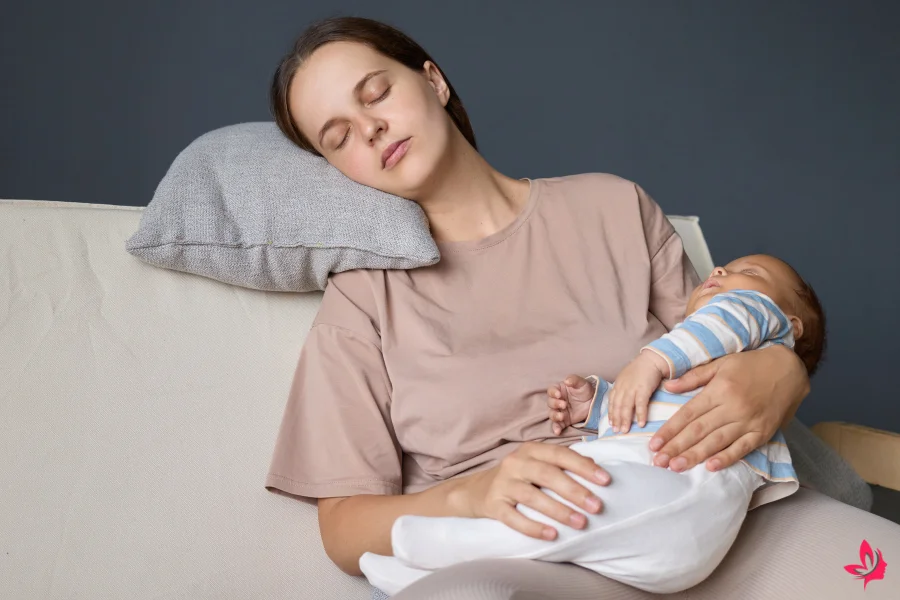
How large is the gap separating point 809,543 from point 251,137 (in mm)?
1115

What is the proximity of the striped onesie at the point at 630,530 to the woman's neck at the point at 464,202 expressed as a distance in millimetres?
468

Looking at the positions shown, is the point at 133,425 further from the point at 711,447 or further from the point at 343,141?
the point at 711,447

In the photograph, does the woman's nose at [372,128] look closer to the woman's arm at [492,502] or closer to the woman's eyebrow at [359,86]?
the woman's eyebrow at [359,86]

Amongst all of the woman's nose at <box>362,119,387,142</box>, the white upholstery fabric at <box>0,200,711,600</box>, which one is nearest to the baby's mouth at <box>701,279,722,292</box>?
the woman's nose at <box>362,119,387,142</box>

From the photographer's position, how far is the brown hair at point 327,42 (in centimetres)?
149

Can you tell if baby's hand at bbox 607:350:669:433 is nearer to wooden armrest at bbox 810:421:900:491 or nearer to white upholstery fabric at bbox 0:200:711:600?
white upholstery fabric at bbox 0:200:711:600

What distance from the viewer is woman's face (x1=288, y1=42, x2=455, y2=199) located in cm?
144

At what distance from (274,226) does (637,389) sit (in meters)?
0.64

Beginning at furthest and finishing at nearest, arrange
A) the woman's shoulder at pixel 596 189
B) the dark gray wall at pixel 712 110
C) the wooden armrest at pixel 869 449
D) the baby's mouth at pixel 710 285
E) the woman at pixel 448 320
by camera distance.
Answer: the dark gray wall at pixel 712 110 < the wooden armrest at pixel 869 449 < the woman's shoulder at pixel 596 189 < the baby's mouth at pixel 710 285 < the woman at pixel 448 320

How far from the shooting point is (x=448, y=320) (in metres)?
1.41

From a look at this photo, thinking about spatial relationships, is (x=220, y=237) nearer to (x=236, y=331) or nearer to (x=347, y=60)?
(x=236, y=331)

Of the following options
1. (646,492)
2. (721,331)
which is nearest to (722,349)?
(721,331)

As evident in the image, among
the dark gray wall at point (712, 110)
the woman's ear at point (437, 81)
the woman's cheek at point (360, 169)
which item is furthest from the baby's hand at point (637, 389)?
the dark gray wall at point (712, 110)

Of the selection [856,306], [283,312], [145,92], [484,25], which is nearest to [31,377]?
[283,312]
